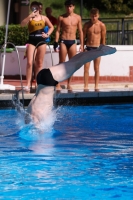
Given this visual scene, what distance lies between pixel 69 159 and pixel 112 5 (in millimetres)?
31977

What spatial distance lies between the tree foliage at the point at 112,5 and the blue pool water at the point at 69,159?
27.5 m

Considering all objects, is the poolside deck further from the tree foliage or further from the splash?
the tree foliage

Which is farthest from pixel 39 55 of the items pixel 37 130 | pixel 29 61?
pixel 37 130

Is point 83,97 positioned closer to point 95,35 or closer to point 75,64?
point 95,35

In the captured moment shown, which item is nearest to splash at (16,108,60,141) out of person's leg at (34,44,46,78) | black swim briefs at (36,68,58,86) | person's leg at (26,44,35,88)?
black swim briefs at (36,68,58,86)

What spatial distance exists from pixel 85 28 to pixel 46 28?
0.81 m

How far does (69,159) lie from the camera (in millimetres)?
8180

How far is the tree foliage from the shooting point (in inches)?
1537

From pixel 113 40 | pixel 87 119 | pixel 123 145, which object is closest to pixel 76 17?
pixel 87 119

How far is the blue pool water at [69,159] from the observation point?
22.1 ft

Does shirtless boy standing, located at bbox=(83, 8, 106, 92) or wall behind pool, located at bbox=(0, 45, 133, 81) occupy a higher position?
shirtless boy standing, located at bbox=(83, 8, 106, 92)

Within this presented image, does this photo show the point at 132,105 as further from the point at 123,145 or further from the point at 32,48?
the point at 123,145

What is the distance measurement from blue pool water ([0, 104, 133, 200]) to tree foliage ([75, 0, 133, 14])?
2752 centimetres

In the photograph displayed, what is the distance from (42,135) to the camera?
9.77 metres
